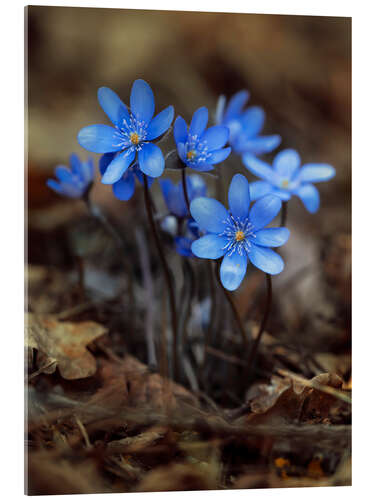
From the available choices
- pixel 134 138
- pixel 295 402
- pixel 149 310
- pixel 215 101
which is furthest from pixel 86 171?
pixel 215 101

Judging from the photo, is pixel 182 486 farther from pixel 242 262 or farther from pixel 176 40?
pixel 176 40

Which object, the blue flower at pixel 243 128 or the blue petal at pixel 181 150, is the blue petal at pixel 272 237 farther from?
the blue flower at pixel 243 128

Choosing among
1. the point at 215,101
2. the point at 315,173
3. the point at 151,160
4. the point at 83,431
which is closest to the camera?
the point at 151,160

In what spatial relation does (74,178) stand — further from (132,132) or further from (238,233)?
(238,233)

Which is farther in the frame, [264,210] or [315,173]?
[315,173]
